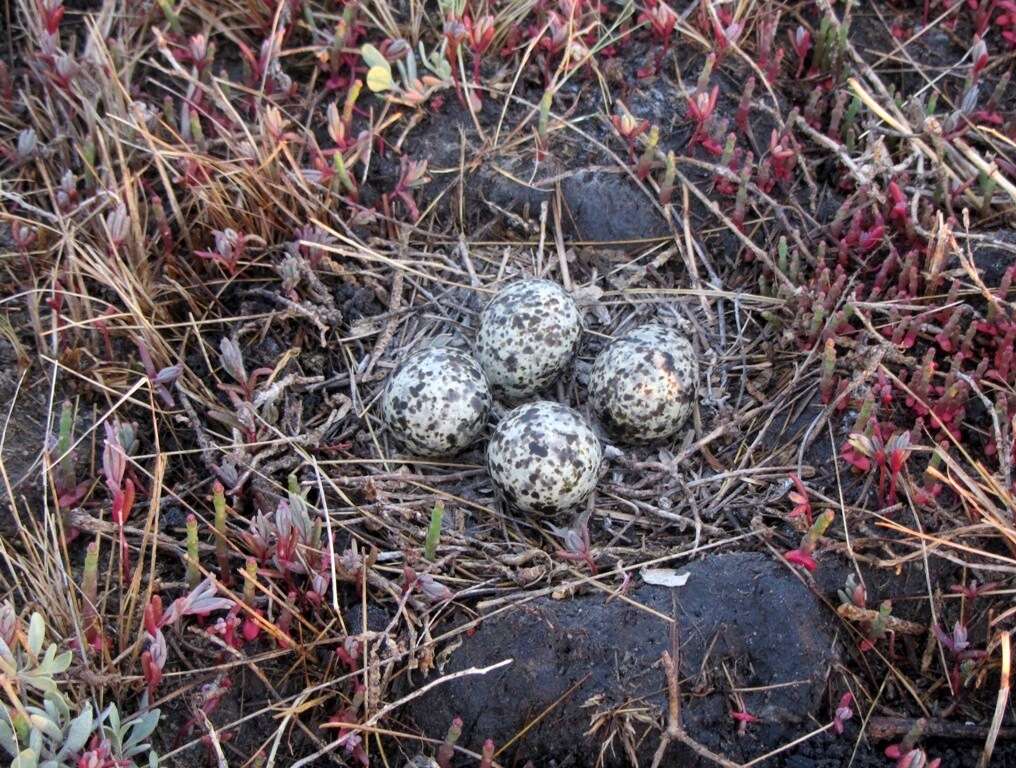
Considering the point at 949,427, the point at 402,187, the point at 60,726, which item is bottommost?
→ the point at 60,726

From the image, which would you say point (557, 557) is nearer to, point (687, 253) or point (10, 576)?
point (687, 253)

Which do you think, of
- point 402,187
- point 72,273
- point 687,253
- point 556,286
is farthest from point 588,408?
point 72,273

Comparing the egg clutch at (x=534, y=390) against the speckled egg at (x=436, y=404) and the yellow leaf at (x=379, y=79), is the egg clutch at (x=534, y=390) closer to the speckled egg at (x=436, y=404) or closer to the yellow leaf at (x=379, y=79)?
the speckled egg at (x=436, y=404)

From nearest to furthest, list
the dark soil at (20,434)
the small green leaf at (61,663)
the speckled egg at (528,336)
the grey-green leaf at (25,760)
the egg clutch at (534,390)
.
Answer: the grey-green leaf at (25,760), the small green leaf at (61,663), the dark soil at (20,434), the egg clutch at (534,390), the speckled egg at (528,336)

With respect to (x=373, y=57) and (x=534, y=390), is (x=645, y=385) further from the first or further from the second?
(x=373, y=57)

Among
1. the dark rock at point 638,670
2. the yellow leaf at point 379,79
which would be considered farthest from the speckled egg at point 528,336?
the yellow leaf at point 379,79

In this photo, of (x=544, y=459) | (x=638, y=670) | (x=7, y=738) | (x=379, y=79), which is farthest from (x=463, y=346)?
(x=7, y=738)

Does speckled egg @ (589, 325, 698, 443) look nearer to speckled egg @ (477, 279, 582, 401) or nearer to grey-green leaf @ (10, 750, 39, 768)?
speckled egg @ (477, 279, 582, 401)
